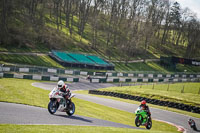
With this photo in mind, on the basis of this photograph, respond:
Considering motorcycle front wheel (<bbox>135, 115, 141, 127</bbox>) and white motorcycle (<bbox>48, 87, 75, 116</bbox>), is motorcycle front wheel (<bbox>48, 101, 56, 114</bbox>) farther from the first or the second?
motorcycle front wheel (<bbox>135, 115, 141, 127</bbox>)

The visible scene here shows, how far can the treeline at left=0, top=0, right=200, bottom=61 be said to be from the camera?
5650 cm

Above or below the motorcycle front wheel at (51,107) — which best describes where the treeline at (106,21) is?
above

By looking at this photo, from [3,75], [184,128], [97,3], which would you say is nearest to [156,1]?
[97,3]

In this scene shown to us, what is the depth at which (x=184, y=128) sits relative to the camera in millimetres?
18969

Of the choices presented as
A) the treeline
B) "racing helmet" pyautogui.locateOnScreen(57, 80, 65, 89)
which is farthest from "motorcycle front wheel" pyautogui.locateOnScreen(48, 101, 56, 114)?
the treeline

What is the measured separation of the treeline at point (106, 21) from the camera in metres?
56.5

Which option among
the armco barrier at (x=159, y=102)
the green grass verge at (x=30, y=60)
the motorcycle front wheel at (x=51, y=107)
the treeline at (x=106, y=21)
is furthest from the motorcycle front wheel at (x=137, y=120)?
the treeline at (x=106, y=21)

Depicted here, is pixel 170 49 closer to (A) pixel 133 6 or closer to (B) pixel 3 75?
(A) pixel 133 6

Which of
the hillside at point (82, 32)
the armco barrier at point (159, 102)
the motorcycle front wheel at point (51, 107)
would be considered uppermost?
the hillside at point (82, 32)

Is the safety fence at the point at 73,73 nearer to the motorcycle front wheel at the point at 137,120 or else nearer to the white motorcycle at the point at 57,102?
the white motorcycle at the point at 57,102

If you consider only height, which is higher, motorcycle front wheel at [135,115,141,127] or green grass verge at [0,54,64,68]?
green grass verge at [0,54,64,68]

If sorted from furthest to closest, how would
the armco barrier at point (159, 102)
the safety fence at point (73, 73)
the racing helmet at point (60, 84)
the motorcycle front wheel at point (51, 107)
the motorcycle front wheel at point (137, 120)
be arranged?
the safety fence at point (73, 73) → the armco barrier at point (159, 102) → the motorcycle front wheel at point (137, 120) → the motorcycle front wheel at point (51, 107) → the racing helmet at point (60, 84)

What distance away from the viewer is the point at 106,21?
3561 inches

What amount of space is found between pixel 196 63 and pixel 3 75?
56230 millimetres
